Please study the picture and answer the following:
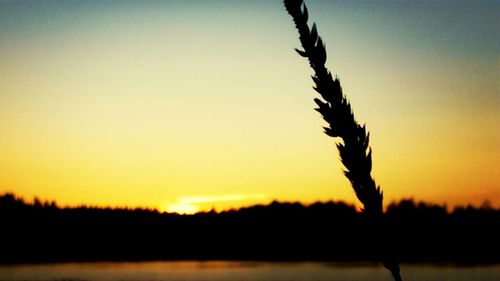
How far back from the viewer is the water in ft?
181

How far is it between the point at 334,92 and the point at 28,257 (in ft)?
320

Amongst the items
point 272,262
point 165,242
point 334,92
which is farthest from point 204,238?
point 334,92

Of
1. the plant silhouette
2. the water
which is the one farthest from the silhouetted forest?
the plant silhouette

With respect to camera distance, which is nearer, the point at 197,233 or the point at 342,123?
the point at 342,123

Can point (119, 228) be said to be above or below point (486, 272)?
above

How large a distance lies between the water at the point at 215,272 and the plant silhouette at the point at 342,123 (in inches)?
1813

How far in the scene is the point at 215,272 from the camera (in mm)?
87125

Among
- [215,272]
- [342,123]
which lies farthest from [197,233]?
[342,123]

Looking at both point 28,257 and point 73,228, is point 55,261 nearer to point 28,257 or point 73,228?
point 28,257

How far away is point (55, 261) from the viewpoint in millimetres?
96250

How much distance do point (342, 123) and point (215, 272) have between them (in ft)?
286

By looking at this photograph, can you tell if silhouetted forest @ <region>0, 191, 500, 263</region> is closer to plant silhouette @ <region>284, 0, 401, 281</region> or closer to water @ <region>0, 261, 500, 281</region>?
water @ <region>0, 261, 500, 281</region>

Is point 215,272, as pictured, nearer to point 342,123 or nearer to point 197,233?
point 197,233

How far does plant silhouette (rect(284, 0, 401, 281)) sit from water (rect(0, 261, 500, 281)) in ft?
151
